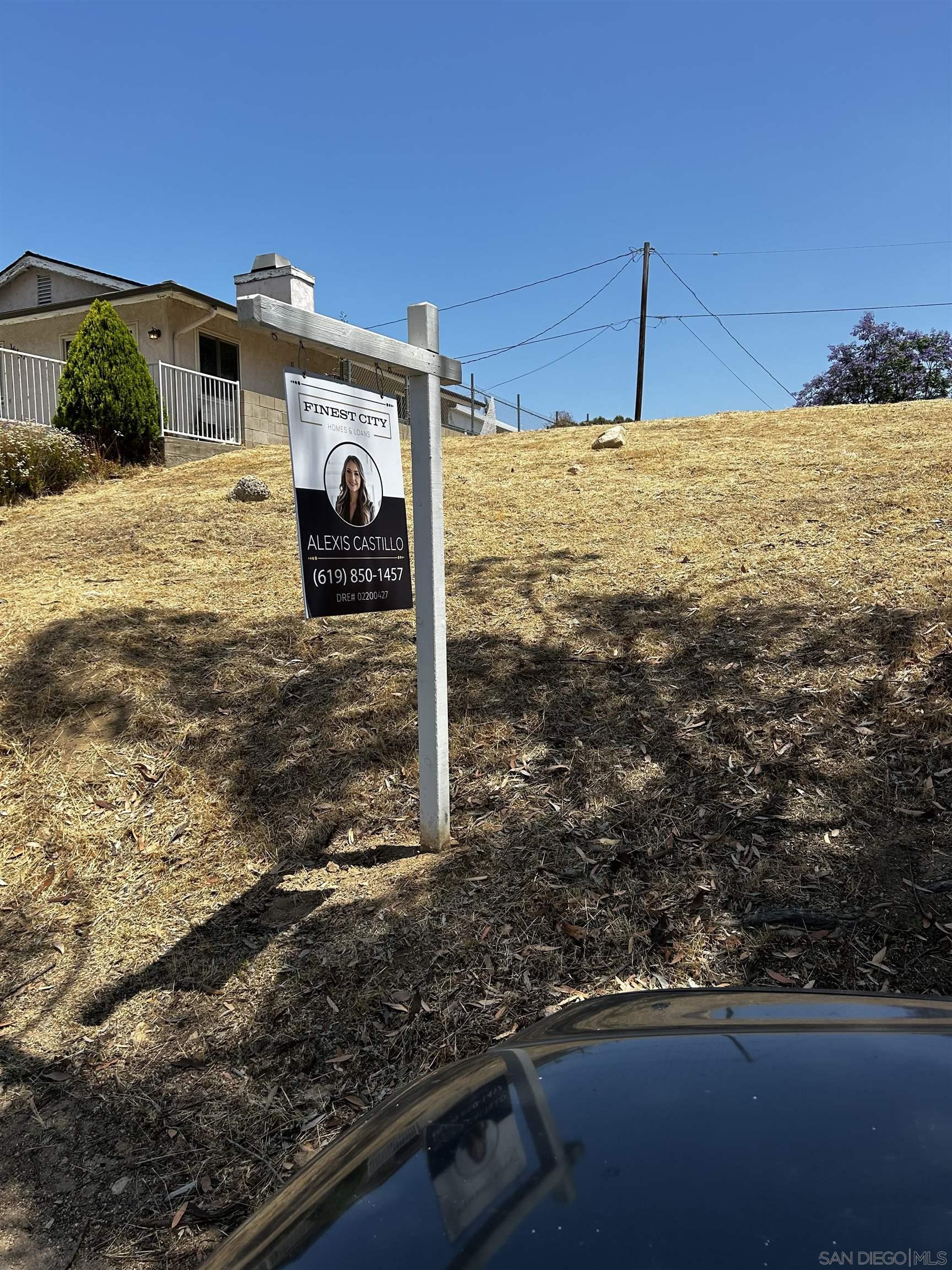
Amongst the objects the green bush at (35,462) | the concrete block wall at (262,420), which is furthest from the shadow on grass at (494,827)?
the concrete block wall at (262,420)

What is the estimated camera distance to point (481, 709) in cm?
492

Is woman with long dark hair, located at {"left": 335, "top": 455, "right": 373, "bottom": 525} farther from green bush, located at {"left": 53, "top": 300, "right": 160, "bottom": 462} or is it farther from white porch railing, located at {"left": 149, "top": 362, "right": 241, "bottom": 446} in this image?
white porch railing, located at {"left": 149, "top": 362, "right": 241, "bottom": 446}

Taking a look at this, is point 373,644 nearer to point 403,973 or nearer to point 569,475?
point 403,973

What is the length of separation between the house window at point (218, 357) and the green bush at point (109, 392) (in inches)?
152

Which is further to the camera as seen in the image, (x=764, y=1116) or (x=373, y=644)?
(x=373, y=644)

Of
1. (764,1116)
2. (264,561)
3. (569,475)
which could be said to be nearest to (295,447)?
(764,1116)

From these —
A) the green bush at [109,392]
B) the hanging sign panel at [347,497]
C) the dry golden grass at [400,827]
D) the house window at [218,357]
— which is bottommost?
the dry golden grass at [400,827]

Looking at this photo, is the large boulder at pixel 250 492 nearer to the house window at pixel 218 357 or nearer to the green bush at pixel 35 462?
the green bush at pixel 35 462

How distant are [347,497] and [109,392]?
12135 millimetres

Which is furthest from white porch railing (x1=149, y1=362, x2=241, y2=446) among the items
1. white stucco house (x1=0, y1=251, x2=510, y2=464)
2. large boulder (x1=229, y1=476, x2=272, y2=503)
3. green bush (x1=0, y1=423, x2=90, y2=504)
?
large boulder (x1=229, y1=476, x2=272, y2=503)

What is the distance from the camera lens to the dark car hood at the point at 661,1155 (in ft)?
3.48

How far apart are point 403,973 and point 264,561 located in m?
5.13

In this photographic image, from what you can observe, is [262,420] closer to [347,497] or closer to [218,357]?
[218,357]

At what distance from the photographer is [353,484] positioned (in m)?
3.61
